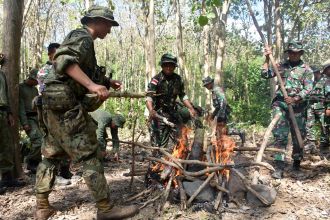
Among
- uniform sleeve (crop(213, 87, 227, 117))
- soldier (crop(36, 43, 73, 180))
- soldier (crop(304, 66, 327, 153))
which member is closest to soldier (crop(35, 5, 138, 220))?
soldier (crop(36, 43, 73, 180))

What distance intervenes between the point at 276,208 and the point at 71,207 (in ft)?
8.44

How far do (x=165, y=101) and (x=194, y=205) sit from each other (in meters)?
2.35

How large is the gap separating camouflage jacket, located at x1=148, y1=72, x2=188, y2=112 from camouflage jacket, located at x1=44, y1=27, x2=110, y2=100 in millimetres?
2314

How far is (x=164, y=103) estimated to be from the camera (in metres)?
6.03

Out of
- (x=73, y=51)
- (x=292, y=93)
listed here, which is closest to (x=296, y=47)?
(x=292, y=93)

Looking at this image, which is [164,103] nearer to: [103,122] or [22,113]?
[103,122]

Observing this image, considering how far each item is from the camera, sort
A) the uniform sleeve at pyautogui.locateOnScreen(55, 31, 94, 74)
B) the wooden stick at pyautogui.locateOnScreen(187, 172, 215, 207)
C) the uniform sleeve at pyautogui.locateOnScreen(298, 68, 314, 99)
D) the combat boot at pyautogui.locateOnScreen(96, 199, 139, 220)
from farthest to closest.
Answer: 1. the uniform sleeve at pyautogui.locateOnScreen(298, 68, 314, 99)
2. the wooden stick at pyautogui.locateOnScreen(187, 172, 215, 207)
3. the combat boot at pyautogui.locateOnScreen(96, 199, 139, 220)
4. the uniform sleeve at pyautogui.locateOnScreen(55, 31, 94, 74)

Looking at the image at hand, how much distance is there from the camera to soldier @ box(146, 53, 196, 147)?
587cm

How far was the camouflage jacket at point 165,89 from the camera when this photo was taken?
5.95 metres

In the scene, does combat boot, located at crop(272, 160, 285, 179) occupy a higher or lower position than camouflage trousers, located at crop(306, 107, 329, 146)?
lower

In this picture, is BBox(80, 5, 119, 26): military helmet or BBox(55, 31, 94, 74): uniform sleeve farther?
BBox(80, 5, 119, 26): military helmet

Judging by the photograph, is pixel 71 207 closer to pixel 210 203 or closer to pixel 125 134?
pixel 210 203

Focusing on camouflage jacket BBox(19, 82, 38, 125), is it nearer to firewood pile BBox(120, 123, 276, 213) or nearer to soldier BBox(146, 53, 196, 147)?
soldier BBox(146, 53, 196, 147)

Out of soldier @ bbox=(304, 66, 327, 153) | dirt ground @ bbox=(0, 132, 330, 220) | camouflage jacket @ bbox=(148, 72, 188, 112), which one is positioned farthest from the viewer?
soldier @ bbox=(304, 66, 327, 153)
